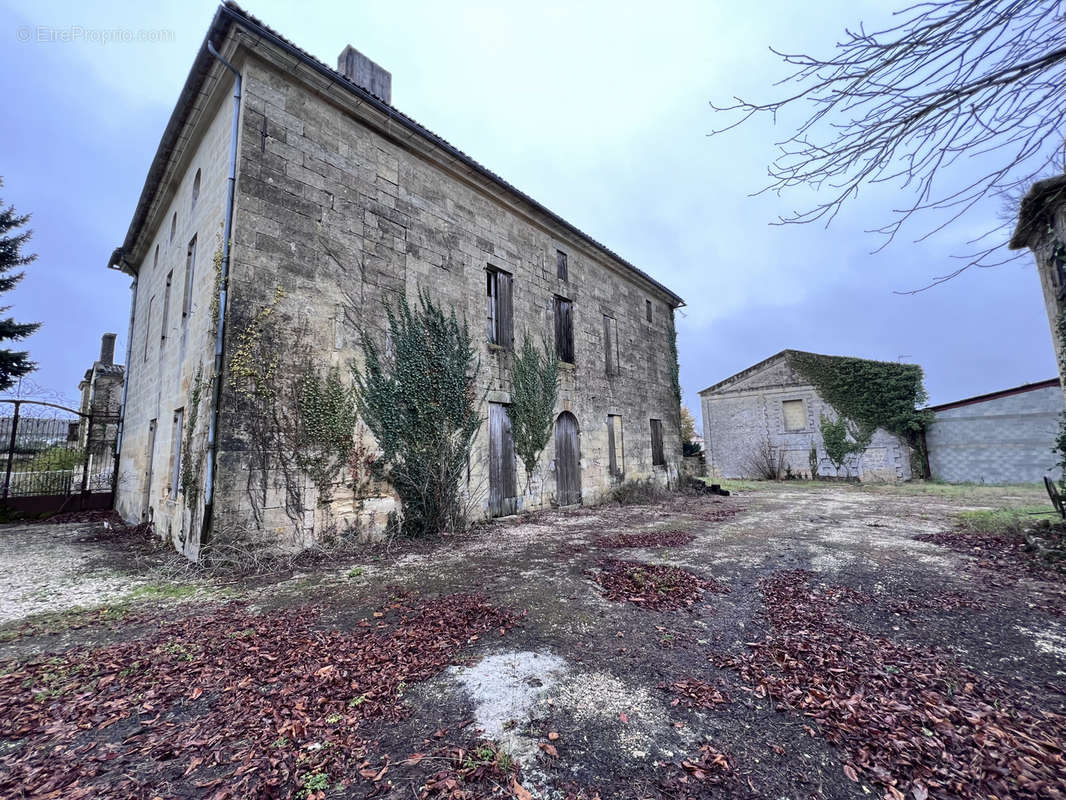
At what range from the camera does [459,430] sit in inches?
322

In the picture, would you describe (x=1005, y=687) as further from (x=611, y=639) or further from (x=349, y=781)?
(x=349, y=781)

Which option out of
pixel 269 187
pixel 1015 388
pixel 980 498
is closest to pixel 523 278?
pixel 269 187

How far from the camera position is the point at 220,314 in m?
5.52

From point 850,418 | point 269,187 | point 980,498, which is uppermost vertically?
point 269,187

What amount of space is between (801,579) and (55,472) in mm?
16497

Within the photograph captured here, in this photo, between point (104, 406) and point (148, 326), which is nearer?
point (148, 326)

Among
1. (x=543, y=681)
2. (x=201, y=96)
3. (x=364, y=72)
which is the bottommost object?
(x=543, y=681)

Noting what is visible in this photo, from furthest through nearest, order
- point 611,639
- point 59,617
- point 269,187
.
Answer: point 269,187 → point 59,617 → point 611,639

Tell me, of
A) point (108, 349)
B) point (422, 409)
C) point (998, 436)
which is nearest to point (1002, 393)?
point (998, 436)

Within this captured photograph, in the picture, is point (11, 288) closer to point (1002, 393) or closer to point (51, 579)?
point (51, 579)

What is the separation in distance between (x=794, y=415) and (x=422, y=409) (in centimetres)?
1818

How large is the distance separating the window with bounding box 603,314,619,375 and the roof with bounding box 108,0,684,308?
2.78 metres

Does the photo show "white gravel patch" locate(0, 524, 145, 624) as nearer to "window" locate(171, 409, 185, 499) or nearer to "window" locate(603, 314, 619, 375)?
"window" locate(171, 409, 185, 499)

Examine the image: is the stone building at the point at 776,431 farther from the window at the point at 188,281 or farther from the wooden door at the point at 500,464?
the window at the point at 188,281
